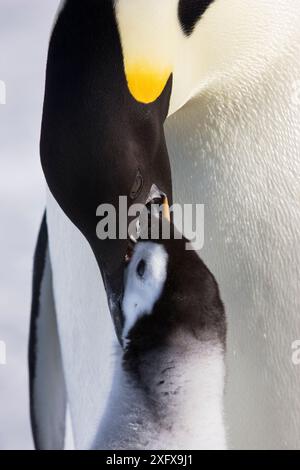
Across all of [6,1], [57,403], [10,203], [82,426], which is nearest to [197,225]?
[82,426]

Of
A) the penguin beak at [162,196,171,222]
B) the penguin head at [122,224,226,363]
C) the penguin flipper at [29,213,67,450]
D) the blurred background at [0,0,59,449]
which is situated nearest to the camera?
the penguin head at [122,224,226,363]

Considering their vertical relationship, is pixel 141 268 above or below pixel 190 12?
below

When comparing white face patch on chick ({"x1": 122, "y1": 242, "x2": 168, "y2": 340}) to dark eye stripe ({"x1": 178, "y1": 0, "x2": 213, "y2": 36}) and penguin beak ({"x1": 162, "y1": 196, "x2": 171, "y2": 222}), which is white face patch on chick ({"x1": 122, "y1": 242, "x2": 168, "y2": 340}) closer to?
penguin beak ({"x1": 162, "y1": 196, "x2": 171, "y2": 222})

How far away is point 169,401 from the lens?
99cm

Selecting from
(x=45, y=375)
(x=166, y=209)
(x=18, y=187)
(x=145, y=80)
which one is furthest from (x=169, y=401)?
(x=18, y=187)

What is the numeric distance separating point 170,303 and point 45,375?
3.79ft

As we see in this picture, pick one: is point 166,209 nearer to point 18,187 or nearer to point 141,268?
point 141,268

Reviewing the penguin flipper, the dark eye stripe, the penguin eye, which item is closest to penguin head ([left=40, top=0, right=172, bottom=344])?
the penguin eye

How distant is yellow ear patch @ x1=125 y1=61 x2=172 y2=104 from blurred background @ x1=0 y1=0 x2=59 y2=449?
920 mm

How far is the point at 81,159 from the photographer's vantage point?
0.98 metres

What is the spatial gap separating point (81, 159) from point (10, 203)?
1.86m

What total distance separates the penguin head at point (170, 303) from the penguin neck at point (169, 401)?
0.01m

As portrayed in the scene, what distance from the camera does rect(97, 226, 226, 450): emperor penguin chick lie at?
0.95 m
